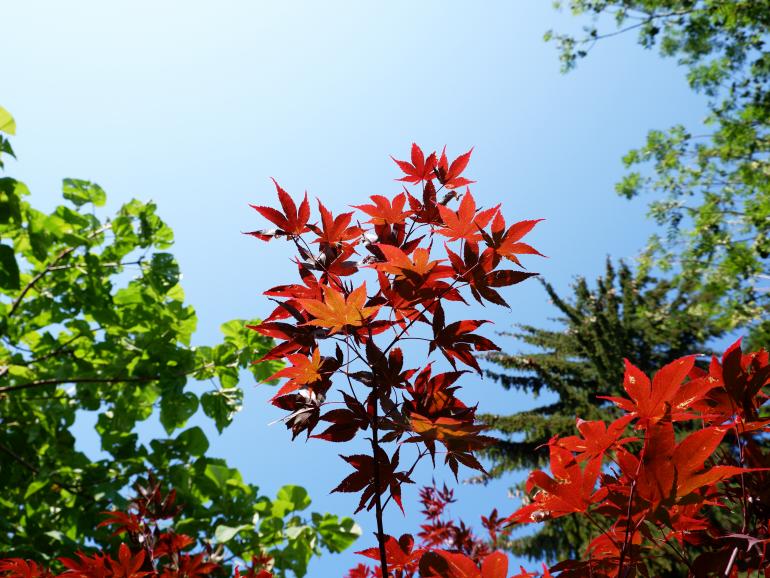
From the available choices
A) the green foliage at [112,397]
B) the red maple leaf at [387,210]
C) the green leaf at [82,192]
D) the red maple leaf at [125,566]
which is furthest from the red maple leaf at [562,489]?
the green leaf at [82,192]

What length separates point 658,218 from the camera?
11.4 m

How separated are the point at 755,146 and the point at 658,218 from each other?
2.45 m

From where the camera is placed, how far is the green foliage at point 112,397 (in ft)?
10.8

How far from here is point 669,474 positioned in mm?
743

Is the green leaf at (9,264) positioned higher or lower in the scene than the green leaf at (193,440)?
higher

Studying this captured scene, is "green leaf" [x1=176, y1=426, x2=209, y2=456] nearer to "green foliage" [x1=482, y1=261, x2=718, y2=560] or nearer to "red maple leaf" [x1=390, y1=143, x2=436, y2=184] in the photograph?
"red maple leaf" [x1=390, y1=143, x2=436, y2=184]

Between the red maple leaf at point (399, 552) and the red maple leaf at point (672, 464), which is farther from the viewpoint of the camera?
the red maple leaf at point (399, 552)

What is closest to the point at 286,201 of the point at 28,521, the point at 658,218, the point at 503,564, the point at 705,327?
the point at 503,564

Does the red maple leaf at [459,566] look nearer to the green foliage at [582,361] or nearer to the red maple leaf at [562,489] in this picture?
the red maple leaf at [562,489]

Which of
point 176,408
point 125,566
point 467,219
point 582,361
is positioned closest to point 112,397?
point 176,408

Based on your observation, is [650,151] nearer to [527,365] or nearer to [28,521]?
[527,365]

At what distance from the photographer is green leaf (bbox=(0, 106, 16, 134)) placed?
111 inches

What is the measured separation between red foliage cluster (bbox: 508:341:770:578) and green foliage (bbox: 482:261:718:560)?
8.25m

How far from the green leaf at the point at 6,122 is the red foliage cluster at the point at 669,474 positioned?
11.1 ft
